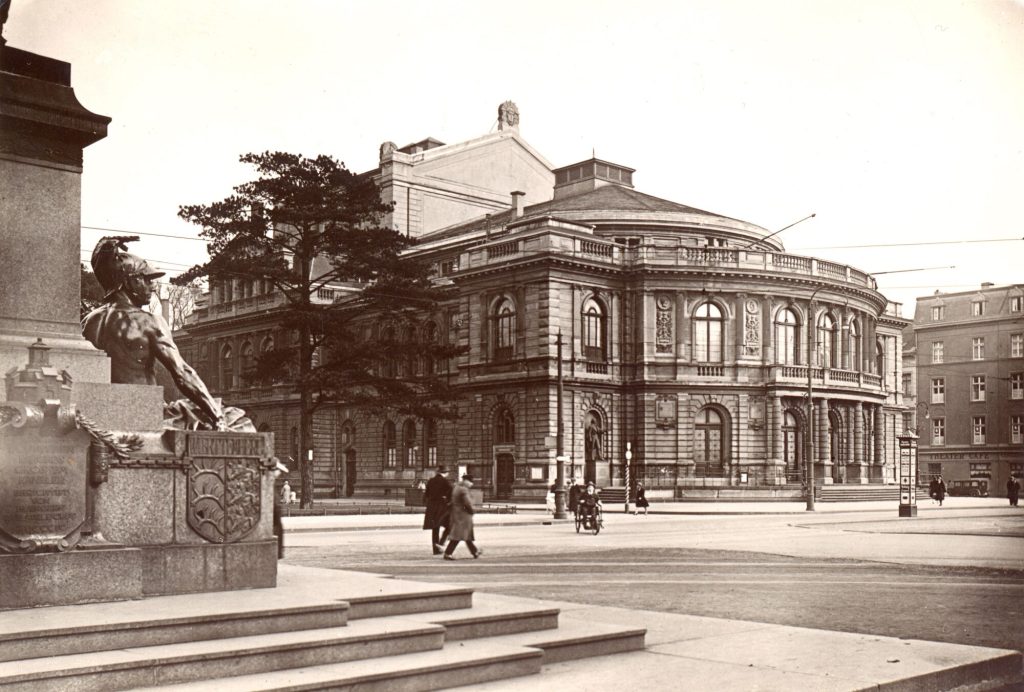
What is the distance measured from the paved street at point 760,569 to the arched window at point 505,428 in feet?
75.1

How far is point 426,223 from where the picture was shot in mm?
68375

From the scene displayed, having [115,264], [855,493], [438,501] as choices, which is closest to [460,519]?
[438,501]

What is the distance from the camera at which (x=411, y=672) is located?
698 centimetres

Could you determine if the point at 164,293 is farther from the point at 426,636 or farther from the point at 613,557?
the point at 426,636

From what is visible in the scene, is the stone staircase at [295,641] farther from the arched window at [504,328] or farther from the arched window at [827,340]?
the arched window at [827,340]

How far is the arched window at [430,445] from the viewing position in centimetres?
6081

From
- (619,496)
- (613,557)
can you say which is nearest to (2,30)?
(613,557)

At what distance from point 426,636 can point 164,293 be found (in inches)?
2179

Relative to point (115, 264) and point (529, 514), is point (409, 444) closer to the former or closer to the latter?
point (529, 514)

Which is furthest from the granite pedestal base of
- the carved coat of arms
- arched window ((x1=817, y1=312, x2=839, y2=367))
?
arched window ((x1=817, y1=312, x2=839, y2=367))

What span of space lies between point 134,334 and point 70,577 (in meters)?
2.15

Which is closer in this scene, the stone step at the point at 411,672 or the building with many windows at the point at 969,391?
the stone step at the point at 411,672

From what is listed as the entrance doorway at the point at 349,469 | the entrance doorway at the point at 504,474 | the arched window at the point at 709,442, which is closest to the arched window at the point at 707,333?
the arched window at the point at 709,442

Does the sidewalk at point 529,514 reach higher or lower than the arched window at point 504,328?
lower
